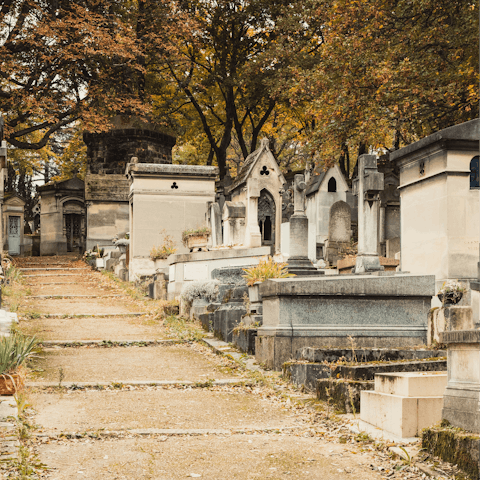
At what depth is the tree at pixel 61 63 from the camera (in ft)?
72.7

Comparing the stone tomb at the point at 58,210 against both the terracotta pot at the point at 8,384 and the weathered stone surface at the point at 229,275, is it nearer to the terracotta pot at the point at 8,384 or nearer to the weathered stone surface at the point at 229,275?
the weathered stone surface at the point at 229,275

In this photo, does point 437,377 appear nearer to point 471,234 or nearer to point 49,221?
point 471,234

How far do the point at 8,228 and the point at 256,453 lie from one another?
2877 centimetres

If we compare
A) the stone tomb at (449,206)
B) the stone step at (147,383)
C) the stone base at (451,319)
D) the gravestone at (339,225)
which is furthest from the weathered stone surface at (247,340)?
the gravestone at (339,225)

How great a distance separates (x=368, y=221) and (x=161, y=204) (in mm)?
9501

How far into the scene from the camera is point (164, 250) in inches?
658

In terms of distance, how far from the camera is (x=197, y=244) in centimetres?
1706

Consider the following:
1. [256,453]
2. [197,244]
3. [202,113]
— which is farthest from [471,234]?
[202,113]

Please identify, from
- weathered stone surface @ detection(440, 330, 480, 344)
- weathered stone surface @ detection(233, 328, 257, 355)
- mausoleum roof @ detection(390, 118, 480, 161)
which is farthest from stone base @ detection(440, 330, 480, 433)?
mausoleum roof @ detection(390, 118, 480, 161)

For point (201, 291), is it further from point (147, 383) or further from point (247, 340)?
point (147, 383)

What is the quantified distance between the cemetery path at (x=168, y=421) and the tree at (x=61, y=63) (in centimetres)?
1469

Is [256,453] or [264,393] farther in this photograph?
[264,393]

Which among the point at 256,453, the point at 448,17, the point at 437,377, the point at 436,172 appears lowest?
the point at 256,453

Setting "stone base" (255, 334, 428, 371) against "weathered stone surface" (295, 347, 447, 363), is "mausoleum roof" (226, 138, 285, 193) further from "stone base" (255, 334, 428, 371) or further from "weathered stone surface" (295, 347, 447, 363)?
"weathered stone surface" (295, 347, 447, 363)
